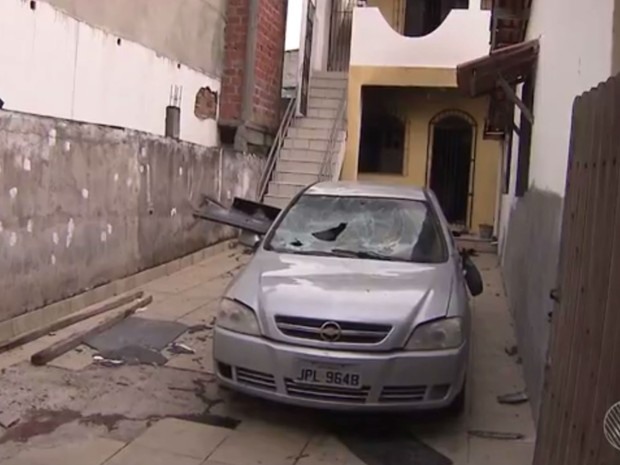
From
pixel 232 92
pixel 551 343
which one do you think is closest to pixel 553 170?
pixel 551 343

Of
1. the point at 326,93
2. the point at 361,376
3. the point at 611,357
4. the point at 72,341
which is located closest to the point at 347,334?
the point at 361,376

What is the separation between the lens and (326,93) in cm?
1587

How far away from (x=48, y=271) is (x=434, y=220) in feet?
12.1

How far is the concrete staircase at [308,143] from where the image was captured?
44.8ft

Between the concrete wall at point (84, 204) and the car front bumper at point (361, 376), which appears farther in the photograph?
the concrete wall at point (84, 204)

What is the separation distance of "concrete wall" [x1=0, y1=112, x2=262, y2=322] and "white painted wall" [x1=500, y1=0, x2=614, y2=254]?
4502 mm

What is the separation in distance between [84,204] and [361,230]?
3233 mm

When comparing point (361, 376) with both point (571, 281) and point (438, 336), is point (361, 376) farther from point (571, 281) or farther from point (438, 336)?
point (571, 281)

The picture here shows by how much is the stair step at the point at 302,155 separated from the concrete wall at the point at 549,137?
683cm

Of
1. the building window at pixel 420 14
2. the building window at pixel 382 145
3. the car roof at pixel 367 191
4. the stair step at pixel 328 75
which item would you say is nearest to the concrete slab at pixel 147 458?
the car roof at pixel 367 191

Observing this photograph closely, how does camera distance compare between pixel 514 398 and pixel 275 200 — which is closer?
pixel 514 398

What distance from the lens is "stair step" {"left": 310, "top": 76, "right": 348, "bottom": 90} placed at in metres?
16.0

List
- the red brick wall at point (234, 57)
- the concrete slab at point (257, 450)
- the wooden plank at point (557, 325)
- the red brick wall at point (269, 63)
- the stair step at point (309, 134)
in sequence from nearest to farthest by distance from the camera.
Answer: the wooden plank at point (557, 325), the concrete slab at point (257, 450), the red brick wall at point (234, 57), the red brick wall at point (269, 63), the stair step at point (309, 134)

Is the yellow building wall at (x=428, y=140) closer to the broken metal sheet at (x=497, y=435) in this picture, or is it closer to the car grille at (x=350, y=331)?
the broken metal sheet at (x=497, y=435)
